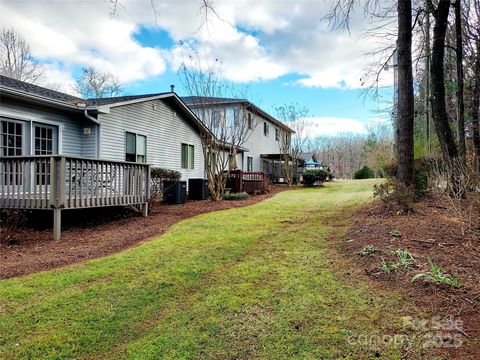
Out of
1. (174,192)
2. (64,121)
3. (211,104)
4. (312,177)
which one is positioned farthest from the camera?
(312,177)

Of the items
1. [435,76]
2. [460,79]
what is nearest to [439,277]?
[435,76]

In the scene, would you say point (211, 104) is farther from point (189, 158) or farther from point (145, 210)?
point (145, 210)

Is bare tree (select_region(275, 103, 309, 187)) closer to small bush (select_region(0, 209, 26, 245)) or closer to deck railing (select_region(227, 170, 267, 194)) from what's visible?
deck railing (select_region(227, 170, 267, 194))

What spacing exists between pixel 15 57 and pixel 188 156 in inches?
899

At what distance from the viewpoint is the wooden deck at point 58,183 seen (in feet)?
21.5

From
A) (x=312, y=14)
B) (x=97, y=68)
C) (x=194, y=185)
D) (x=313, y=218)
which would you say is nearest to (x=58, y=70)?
(x=97, y=68)

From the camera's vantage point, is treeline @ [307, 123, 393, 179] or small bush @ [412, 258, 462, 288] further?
treeline @ [307, 123, 393, 179]

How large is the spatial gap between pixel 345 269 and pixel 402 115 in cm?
498

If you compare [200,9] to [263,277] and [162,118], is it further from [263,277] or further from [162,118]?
[162,118]

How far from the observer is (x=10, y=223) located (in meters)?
7.05

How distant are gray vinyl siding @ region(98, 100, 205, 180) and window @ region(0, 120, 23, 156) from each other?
7.73ft

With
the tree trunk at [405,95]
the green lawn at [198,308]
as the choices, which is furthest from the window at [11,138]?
the tree trunk at [405,95]

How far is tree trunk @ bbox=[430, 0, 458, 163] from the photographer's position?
786 cm

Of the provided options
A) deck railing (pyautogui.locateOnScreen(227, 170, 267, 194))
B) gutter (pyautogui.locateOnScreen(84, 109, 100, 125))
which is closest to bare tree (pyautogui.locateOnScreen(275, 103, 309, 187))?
deck railing (pyautogui.locateOnScreen(227, 170, 267, 194))
